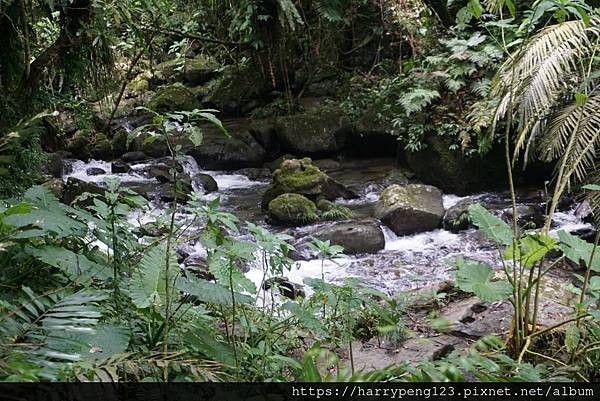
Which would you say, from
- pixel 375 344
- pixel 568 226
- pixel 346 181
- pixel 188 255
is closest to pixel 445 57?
pixel 346 181

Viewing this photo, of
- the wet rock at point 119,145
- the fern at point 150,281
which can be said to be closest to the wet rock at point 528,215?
the fern at point 150,281

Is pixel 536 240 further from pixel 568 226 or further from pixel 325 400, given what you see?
pixel 568 226

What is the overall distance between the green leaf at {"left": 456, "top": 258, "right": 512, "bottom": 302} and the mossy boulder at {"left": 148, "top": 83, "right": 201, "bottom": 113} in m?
9.93

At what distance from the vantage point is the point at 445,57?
858 cm

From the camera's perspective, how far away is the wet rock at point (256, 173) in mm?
9180

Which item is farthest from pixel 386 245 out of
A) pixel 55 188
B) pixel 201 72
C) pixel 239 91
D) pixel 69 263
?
pixel 201 72

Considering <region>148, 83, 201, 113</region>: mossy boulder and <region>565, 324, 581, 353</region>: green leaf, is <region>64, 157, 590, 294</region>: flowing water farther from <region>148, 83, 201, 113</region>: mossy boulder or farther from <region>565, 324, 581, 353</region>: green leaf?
<region>148, 83, 201, 113</region>: mossy boulder

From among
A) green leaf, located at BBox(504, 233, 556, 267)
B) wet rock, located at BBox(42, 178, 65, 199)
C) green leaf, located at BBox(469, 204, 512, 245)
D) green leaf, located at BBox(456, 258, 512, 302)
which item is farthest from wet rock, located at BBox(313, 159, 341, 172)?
green leaf, located at BBox(504, 233, 556, 267)

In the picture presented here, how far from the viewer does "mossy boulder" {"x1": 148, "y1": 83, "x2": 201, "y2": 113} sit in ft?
37.9

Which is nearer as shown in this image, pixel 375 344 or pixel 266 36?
pixel 375 344

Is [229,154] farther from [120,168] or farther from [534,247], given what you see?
[534,247]

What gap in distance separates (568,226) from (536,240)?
4548 millimetres

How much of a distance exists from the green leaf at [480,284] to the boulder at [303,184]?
4991mm

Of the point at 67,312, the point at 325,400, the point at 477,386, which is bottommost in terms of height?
the point at 477,386
